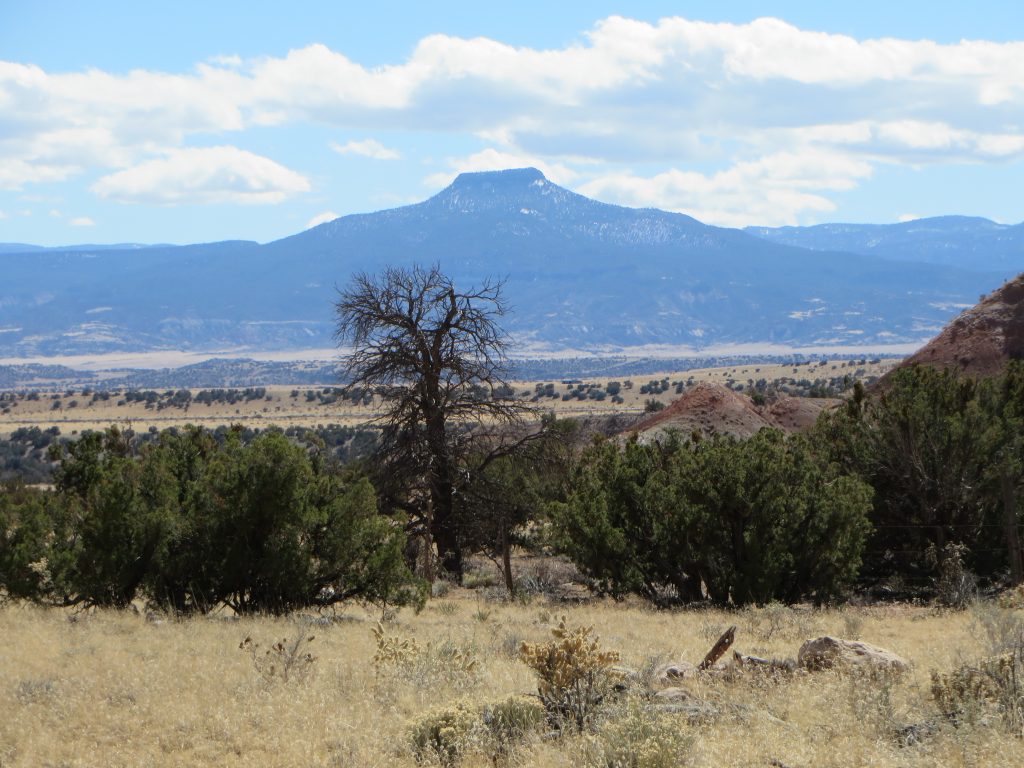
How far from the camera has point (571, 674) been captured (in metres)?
9.82

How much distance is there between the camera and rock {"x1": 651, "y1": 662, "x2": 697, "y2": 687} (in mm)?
10859

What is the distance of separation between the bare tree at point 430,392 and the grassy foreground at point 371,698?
9271mm

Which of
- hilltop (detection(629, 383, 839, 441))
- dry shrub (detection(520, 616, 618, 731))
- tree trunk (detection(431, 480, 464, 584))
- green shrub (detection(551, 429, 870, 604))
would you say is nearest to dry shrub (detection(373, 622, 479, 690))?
dry shrub (detection(520, 616, 618, 731))

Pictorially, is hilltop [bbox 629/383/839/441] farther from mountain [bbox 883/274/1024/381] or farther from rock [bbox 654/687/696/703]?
rock [bbox 654/687/696/703]

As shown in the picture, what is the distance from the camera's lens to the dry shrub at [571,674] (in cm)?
970

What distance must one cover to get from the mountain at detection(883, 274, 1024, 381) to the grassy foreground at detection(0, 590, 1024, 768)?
23.1 metres

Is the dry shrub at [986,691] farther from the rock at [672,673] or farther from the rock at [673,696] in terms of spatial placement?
the rock at [672,673]

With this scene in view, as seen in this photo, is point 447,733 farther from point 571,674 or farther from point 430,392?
point 430,392

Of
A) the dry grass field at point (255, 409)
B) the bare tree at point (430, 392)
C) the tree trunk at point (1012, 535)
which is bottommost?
the dry grass field at point (255, 409)

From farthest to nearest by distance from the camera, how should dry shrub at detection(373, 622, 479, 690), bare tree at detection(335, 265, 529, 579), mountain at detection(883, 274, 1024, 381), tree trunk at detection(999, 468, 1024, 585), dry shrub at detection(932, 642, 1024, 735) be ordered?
mountain at detection(883, 274, 1024, 381), bare tree at detection(335, 265, 529, 579), tree trunk at detection(999, 468, 1024, 585), dry shrub at detection(373, 622, 479, 690), dry shrub at detection(932, 642, 1024, 735)

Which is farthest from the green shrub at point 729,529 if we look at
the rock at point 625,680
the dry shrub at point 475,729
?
the dry shrub at point 475,729

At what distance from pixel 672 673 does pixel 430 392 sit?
14365mm

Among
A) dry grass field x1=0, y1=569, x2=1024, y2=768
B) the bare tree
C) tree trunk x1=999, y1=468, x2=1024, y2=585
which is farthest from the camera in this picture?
the bare tree

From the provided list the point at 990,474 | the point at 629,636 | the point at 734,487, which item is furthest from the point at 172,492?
the point at 990,474
